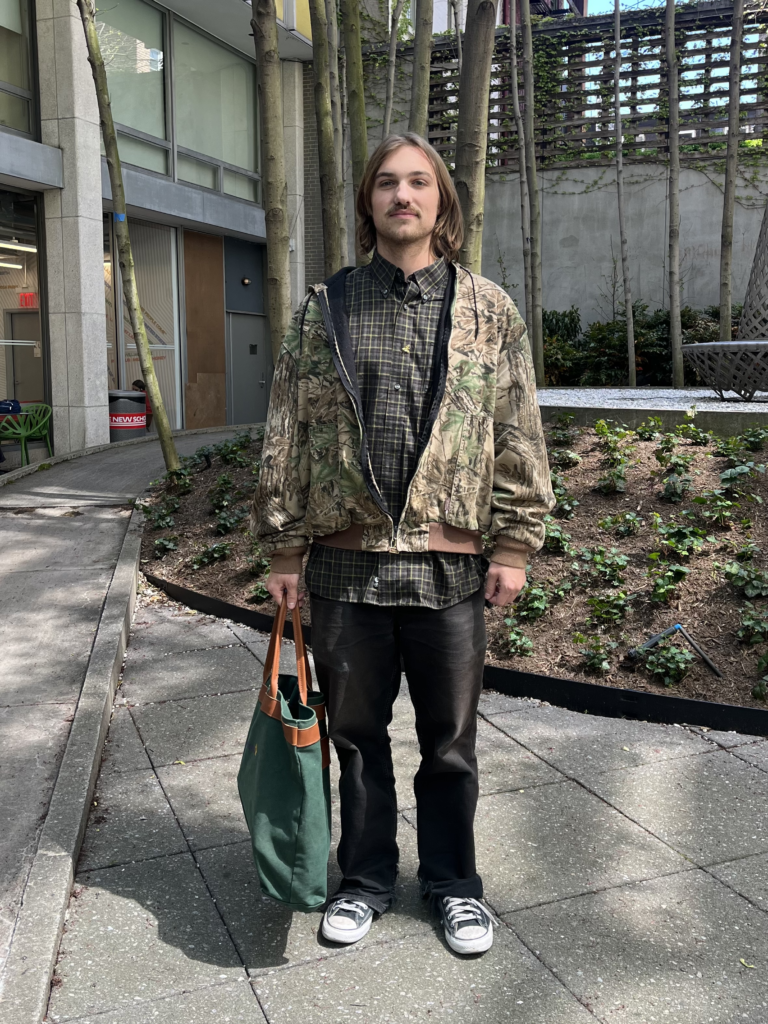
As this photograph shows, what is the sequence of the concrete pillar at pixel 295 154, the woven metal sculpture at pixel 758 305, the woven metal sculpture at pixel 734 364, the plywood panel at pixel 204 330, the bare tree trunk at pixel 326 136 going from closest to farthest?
the bare tree trunk at pixel 326 136
the woven metal sculpture at pixel 734 364
the woven metal sculpture at pixel 758 305
the plywood panel at pixel 204 330
the concrete pillar at pixel 295 154

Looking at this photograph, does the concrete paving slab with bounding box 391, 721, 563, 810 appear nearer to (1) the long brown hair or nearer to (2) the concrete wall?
(1) the long brown hair

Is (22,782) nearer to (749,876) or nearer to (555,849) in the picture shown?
(555,849)

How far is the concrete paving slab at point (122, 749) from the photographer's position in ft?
13.3

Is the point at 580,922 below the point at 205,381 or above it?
below

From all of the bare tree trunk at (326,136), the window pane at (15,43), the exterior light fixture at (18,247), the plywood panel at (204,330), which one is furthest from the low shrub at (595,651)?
the plywood panel at (204,330)

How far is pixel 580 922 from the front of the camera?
2.93m

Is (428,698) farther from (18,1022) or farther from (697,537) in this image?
(697,537)

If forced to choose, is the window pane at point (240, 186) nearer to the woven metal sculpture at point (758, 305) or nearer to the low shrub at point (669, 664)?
the woven metal sculpture at point (758, 305)

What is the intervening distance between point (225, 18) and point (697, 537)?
15546 millimetres

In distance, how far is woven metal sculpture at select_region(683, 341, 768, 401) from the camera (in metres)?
8.65

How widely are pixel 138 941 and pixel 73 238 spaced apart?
12.9m

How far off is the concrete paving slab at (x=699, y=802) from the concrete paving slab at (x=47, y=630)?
262 centimetres

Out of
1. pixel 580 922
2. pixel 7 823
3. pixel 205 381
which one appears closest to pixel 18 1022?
pixel 7 823

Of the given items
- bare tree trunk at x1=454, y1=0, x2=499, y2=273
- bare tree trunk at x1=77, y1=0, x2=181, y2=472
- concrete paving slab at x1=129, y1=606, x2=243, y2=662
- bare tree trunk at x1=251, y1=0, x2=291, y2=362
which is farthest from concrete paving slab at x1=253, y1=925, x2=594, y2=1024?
A: bare tree trunk at x1=77, y1=0, x2=181, y2=472
